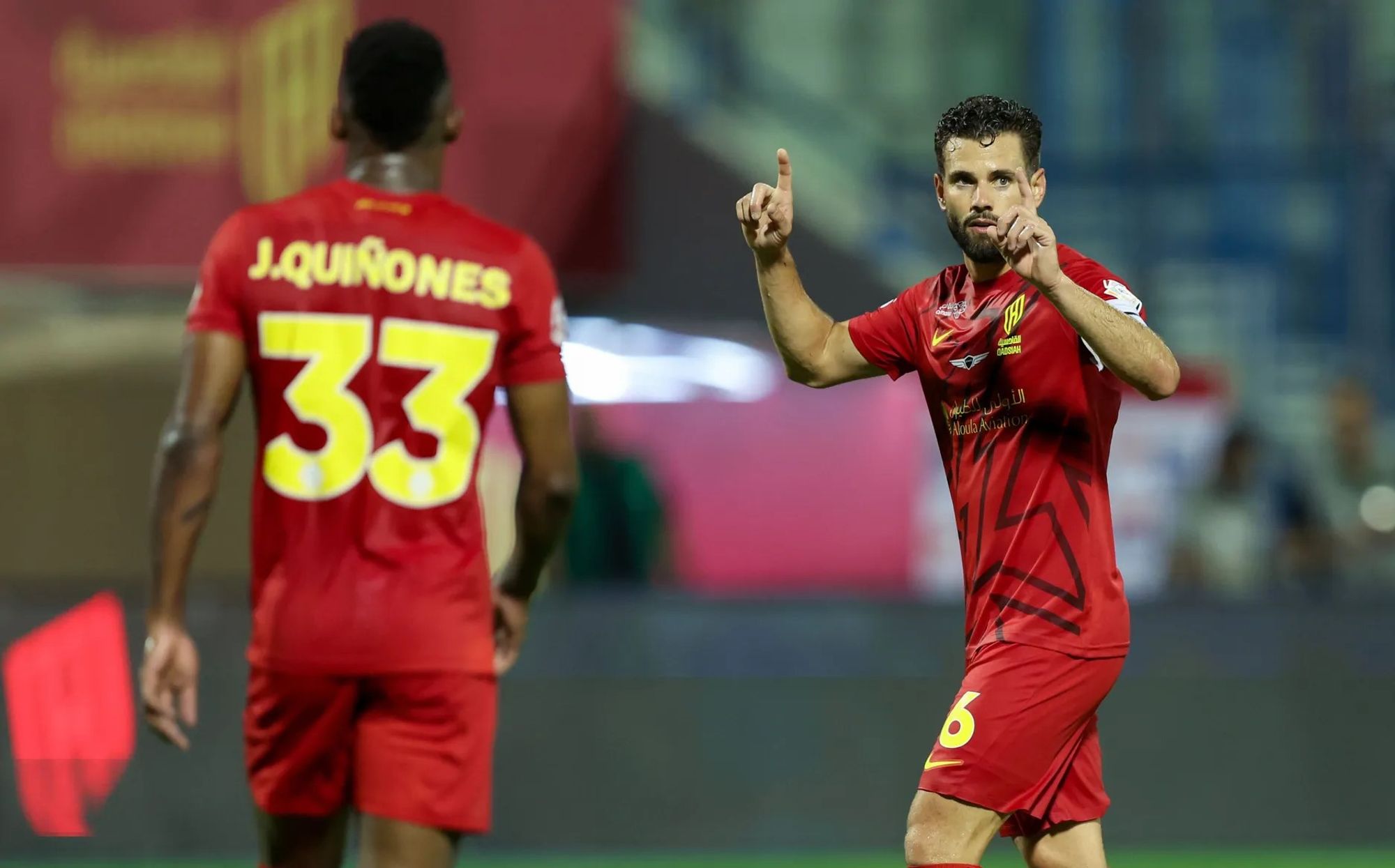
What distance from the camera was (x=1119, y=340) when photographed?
13.1 ft

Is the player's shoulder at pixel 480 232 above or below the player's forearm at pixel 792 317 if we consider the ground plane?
above

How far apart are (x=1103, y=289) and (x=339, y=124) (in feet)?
5.24

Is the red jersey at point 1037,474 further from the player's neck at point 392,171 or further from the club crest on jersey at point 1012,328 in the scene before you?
the player's neck at point 392,171

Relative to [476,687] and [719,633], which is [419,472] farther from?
[719,633]

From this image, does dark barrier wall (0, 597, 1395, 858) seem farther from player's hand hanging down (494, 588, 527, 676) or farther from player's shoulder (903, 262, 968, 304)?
player's hand hanging down (494, 588, 527, 676)

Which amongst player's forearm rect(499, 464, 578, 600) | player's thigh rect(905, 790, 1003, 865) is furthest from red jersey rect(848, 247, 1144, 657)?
player's forearm rect(499, 464, 578, 600)

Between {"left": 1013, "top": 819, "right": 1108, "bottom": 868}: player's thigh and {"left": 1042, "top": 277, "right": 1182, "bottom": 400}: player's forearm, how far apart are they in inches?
38.7

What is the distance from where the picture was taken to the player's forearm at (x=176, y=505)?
3.69m

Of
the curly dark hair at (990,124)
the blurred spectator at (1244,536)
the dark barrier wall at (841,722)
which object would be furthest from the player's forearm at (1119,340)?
the blurred spectator at (1244,536)

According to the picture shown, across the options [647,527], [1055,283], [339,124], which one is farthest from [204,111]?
[1055,283]

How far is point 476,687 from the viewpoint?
3801mm

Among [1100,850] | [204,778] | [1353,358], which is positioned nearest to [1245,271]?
[1353,358]

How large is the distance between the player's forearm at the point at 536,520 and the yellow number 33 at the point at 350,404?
255 millimetres

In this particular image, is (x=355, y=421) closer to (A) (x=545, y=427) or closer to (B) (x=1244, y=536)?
(A) (x=545, y=427)
